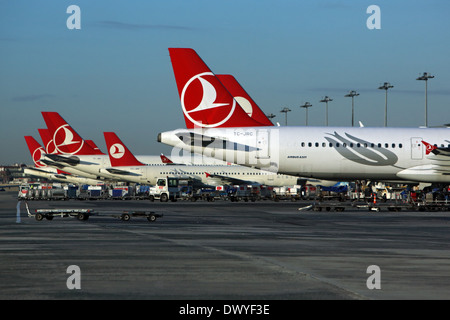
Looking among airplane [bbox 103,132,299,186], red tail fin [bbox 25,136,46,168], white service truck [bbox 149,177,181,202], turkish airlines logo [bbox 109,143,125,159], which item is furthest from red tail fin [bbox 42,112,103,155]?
red tail fin [bbox 25,136,46,168]

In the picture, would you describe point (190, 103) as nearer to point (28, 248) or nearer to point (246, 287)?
point (28, 248)

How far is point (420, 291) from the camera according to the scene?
40.9ft

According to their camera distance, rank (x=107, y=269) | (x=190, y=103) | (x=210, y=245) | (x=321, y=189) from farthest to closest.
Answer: (x=321, y=189) → (x=190, y=103) → (x=210, y=245) → (x=107, y=269)

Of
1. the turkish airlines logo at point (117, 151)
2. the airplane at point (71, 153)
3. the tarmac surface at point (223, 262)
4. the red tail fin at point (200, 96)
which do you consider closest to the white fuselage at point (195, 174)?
the airplane at point (71, 153)

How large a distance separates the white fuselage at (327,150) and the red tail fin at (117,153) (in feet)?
160

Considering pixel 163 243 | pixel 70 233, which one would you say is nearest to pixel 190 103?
pixel 70 233

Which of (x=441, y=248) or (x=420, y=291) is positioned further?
(x=441, y=248)

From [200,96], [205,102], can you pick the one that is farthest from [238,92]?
[200,96]

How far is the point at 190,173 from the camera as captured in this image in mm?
97750

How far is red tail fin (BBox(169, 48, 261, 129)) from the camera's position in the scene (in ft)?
161

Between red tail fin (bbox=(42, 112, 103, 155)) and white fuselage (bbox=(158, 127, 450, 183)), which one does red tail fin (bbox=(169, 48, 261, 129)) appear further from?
red tail fin (bbox=(42, 112, 103, 155))

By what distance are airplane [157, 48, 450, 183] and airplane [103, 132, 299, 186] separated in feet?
133

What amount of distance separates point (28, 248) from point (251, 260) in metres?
6.88

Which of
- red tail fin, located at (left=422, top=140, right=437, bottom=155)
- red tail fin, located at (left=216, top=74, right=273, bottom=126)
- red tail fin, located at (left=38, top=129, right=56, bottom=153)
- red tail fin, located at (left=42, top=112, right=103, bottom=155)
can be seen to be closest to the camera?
red tail fin, located at (left=422, top=140, right=437, bottom=155)
